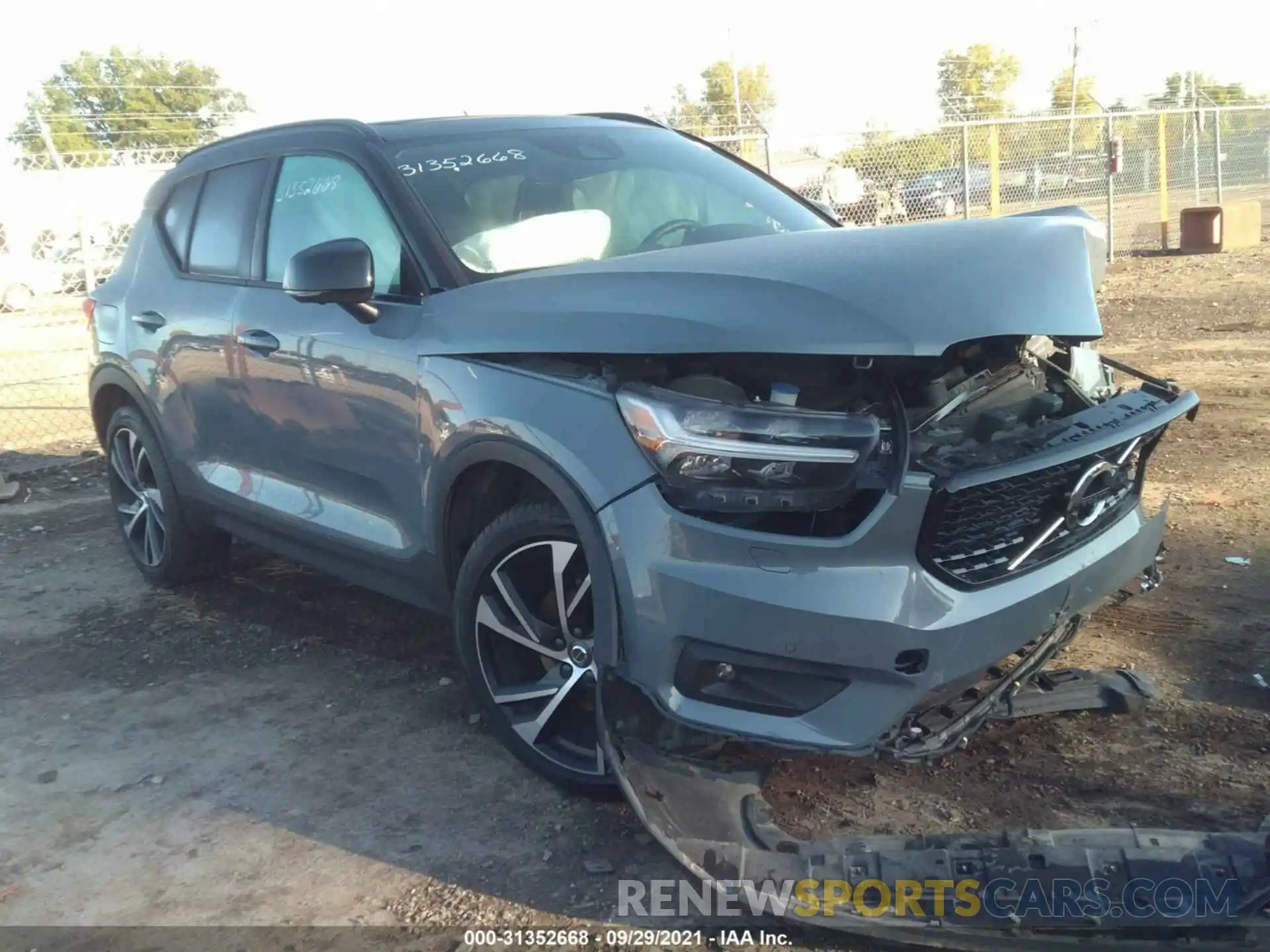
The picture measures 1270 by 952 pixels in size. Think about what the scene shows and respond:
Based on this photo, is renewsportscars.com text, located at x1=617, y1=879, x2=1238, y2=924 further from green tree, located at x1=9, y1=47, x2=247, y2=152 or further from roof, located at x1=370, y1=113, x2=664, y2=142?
green tree, located at x1=9, y1=47, x2=247, y2=152

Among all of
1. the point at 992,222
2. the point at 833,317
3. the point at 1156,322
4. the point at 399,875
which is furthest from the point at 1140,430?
the point at 1156,322

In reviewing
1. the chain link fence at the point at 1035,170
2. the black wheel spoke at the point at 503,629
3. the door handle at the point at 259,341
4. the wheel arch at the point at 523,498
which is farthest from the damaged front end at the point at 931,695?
the chain link fence at the point at 1035,170

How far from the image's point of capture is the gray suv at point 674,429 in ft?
8.70

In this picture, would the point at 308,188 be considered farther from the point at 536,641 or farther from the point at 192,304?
the point at 536,641

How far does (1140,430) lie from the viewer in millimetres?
2990

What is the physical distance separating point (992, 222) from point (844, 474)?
3.30 ft

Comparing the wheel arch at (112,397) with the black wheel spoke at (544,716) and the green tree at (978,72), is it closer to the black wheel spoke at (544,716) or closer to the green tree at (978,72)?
the black wheel spoke at (544,716)

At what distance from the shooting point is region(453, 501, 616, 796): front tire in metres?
3.12

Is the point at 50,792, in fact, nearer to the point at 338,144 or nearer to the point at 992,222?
the point at 338,144

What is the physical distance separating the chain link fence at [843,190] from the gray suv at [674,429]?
22.6 feet

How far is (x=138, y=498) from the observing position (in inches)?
221

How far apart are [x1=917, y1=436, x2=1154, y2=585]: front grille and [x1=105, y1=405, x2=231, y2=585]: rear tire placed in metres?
3.58

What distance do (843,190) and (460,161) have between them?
43.6 ft

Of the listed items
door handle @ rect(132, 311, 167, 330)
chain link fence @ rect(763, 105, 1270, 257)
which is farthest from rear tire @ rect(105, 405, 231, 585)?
chain link fence @ rect(763, 105, 1270, 257)
